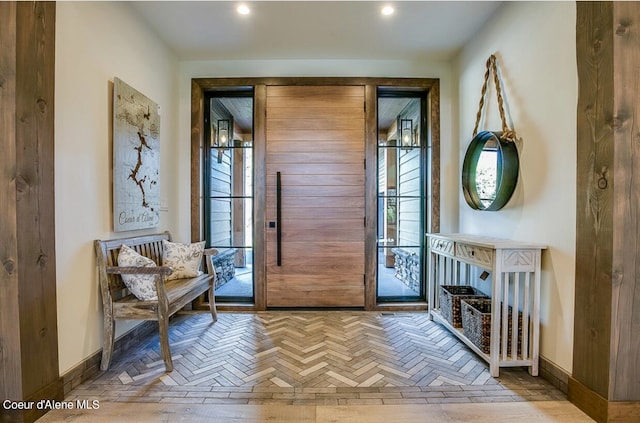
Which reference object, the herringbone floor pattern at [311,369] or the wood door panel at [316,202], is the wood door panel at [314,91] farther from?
the herringbone floor pattern at [311,369]

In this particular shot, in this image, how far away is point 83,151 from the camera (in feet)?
6.79

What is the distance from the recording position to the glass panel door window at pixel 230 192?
11.9 feet

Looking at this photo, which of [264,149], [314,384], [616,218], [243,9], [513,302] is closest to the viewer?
[616,218]

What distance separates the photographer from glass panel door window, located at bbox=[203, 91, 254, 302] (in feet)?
11.9

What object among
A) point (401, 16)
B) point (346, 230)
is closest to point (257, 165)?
point (346, 230)

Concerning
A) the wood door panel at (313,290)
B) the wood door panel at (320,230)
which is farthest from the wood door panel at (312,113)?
the wood door panel at (313,290)

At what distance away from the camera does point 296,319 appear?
10.5ft

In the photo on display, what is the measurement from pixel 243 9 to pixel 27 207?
221cm

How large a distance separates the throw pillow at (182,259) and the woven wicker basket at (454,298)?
2.43m

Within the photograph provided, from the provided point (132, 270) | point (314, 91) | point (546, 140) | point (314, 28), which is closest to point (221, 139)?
point (314, 91)

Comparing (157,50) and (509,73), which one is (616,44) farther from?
(157,50)

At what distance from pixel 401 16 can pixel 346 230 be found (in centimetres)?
220

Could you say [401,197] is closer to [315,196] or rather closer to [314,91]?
[315,196]

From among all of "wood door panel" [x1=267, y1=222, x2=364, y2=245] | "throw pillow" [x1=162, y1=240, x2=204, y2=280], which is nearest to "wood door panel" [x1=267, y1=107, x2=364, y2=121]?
"wood door panel" [x1=267, y1=222, x2=364, y2=245]
